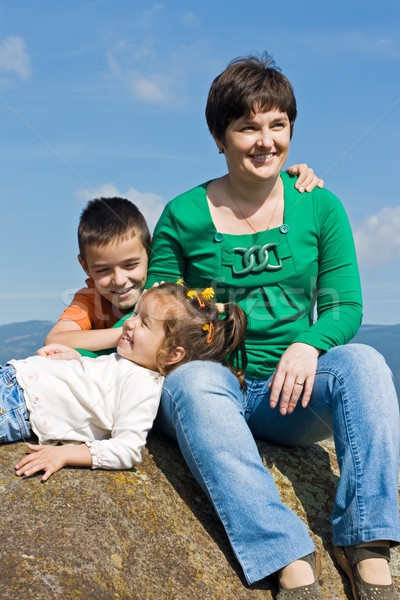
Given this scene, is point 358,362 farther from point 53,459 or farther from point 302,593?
point 53,459

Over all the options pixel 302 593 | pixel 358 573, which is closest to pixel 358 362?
pixel 358 573

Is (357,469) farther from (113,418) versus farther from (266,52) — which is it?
(266,52)

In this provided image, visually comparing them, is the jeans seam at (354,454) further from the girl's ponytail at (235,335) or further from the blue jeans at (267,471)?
the girl's ponytail at (235,335)

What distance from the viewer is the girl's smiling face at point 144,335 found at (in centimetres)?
331

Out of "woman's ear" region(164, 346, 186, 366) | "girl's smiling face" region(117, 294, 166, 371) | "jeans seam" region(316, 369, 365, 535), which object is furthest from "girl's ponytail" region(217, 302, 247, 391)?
"jeans seam" region(316, 369, 365, 535)

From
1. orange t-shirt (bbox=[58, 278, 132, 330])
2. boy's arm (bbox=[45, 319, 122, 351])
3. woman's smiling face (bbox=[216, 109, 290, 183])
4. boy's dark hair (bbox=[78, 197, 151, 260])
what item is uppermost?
woman's smiling face (bbox=[216, 109, 290, 183])

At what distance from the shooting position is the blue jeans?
105 inches

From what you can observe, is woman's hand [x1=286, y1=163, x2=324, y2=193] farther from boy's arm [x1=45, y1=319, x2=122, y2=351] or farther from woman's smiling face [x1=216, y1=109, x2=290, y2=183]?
boy's arm [x1=45, y1=319, x2=122, y2=351]

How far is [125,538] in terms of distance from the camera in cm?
255

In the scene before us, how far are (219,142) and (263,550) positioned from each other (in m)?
2.36

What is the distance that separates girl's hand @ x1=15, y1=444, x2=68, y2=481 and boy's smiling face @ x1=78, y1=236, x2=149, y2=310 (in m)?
1.38

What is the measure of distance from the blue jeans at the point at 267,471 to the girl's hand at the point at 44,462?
0.57 m

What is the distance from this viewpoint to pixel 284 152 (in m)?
3.55

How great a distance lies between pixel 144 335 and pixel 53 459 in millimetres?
860
